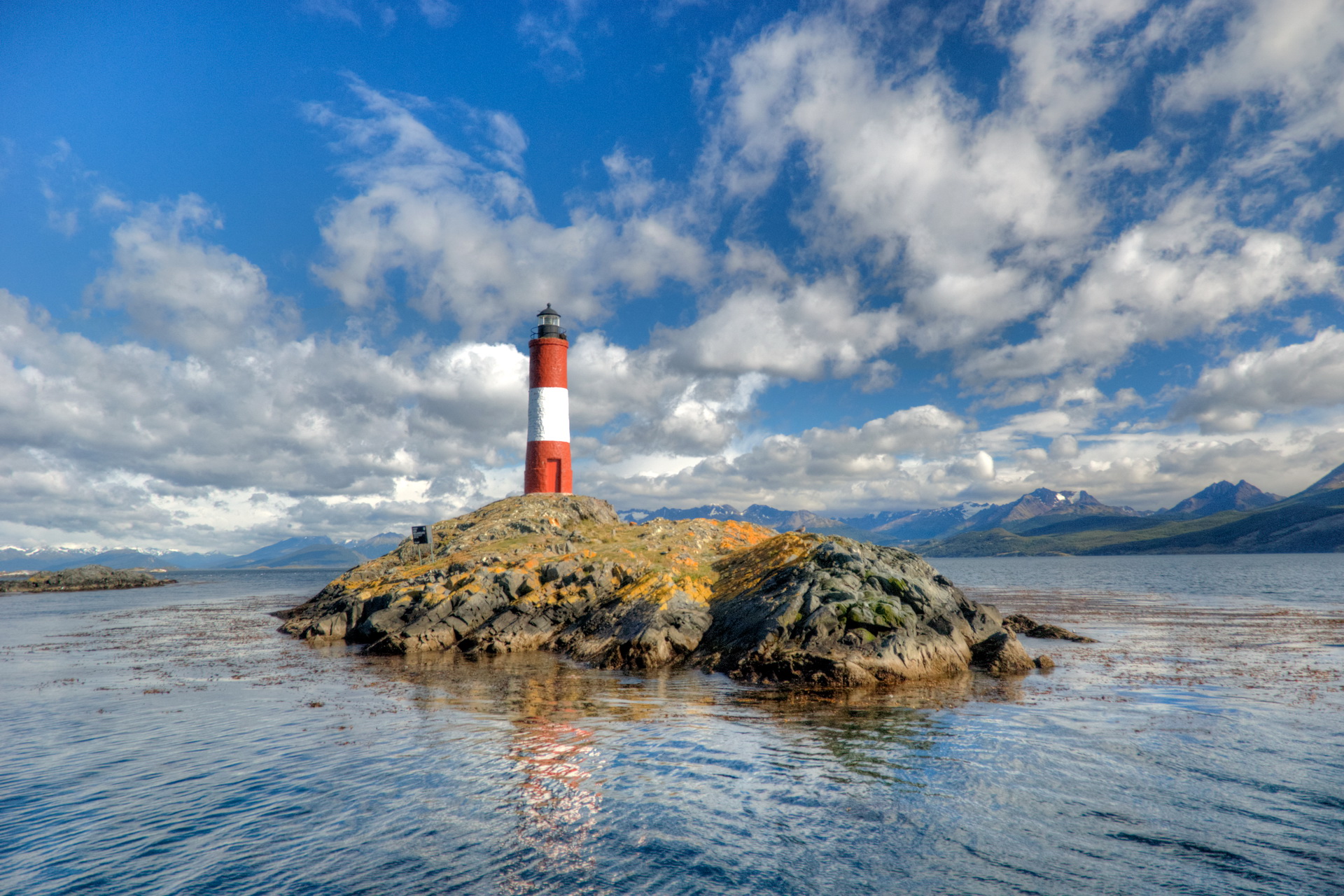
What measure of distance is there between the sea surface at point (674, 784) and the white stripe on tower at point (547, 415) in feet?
101

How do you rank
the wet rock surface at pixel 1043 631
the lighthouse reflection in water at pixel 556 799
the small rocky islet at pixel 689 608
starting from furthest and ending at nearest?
the wet rock surface at pixel 1043 631 < the small rocky islet at pixel 689 608 < the lighthouse reflection in water at pixel 556 799

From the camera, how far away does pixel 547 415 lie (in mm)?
52344

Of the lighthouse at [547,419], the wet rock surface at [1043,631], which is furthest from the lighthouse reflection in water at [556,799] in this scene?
the lighthouse at [547,419]

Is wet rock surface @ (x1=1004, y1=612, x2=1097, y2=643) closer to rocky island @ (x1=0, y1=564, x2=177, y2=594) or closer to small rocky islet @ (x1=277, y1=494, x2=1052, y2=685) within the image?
small rocky islet @ (x1=277, y1=494, x2=1052, y2=685)

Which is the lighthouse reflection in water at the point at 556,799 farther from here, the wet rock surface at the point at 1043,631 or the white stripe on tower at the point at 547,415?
the white stripe on tower at the point at 547,415

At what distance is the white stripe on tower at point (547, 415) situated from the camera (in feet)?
172

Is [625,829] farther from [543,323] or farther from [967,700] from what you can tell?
[543,323]

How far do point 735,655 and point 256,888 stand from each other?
676 inches

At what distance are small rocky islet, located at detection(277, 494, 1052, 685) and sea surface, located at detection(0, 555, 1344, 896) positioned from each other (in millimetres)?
2080

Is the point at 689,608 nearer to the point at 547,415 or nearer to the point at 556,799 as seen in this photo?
the point at 556,799

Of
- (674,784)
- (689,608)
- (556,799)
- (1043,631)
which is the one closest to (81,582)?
(689,608)

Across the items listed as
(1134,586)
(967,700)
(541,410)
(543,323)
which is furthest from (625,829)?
(1134,586)

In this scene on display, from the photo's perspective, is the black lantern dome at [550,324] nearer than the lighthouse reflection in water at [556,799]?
No

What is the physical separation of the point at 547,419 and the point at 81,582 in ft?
344
